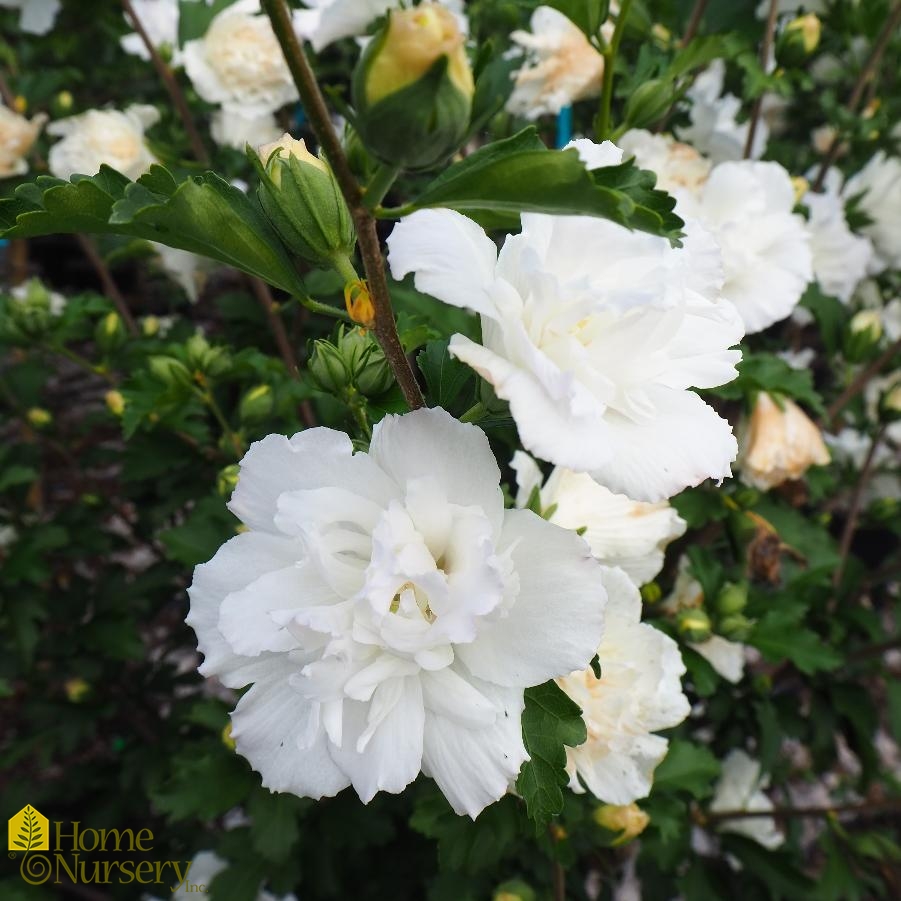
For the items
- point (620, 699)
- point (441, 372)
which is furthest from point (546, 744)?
point (441, 372)

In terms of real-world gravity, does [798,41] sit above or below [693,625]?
above

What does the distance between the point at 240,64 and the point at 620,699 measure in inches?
46.8

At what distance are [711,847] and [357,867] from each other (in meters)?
0.94

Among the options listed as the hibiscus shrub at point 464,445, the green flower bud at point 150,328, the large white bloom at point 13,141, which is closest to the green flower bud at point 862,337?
the hibiscus shrub at point 464,445

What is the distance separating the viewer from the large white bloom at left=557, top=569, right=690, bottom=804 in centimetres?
67

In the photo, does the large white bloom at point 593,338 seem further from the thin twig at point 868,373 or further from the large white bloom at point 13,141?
the large white bloom at point 13,141

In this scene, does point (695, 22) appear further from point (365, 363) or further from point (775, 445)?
point (365, 363)

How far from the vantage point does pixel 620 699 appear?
68 centimetres

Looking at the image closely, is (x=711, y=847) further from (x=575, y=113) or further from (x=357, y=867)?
(x=575, y=113)

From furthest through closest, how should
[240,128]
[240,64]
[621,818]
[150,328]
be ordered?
[150,328]
[240,128]
[240,64]
[621,818]

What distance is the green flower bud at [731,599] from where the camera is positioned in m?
0.98

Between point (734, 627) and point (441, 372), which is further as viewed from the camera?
point (734, 627)

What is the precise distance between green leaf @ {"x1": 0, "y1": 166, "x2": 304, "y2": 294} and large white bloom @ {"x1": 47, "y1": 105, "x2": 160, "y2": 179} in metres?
0.98

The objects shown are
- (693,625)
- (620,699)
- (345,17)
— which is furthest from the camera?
(345,17)
